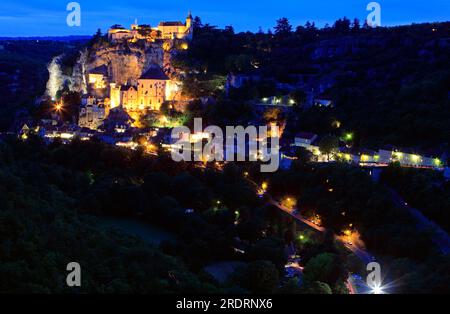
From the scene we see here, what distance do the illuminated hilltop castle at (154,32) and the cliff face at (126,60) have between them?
172cm

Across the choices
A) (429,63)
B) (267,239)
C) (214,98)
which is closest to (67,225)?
(267,239)

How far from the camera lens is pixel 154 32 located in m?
43.4

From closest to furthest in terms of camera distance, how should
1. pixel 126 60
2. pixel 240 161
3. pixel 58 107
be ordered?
pixel 240 161
pixel 58 107
pixel 126 60

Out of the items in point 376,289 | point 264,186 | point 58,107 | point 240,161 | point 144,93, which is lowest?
point 376,289

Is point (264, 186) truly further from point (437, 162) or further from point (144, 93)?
point (144, 93)

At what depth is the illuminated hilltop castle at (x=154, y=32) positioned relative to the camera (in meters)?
42.4

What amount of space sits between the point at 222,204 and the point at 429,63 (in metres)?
20.4

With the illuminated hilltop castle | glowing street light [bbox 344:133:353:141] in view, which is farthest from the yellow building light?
the illuminated hilltop castle

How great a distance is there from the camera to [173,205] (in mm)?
25188

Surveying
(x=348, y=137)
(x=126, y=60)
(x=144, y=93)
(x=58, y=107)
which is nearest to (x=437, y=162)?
(x=348, y=137)

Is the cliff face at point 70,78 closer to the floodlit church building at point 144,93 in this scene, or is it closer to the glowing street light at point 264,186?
the floodlit church building at point 144,93

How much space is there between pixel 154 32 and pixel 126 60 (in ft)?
14.5

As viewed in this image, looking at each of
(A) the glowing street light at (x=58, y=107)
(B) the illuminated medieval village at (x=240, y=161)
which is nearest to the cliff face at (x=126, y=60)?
(B) the illuminated medieval village at (x=240, y=161)

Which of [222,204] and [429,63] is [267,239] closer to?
[222,204]
